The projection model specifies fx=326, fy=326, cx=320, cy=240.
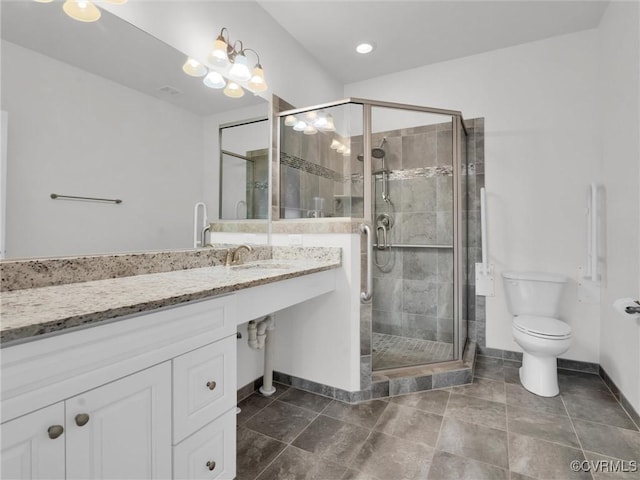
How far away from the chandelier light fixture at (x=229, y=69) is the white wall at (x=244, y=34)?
2.2 inches

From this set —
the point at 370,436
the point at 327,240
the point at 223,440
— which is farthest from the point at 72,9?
the point at 370,436

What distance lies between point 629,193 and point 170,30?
8.98ft

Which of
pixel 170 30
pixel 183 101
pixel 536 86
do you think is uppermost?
pixel 536 86

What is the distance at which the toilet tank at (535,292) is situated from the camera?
2.40 meters

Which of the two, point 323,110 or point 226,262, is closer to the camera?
point 226,262

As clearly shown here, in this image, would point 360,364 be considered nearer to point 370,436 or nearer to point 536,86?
point 370,436

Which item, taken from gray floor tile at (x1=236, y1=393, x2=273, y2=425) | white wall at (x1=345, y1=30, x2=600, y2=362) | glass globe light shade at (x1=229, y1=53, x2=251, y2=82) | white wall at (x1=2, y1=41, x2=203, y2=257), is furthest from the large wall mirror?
white wall at (x1=345, y1=30, x2=600, y2=362)

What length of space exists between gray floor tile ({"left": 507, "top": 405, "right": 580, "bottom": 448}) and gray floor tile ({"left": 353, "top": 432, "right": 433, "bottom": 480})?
0.58 m

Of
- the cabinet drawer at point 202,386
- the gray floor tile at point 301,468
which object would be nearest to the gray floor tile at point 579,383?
the gray floor tile at point 301,468

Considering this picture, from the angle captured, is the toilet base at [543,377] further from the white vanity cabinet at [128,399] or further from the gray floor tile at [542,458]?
the white vanity cabinet at [128,399]

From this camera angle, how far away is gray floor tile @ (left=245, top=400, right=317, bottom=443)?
1754 millimetres

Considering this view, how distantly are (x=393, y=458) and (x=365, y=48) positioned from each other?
2.94 m

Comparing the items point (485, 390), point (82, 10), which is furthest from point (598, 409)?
point (82, 10)

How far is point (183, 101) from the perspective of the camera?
1.70 metres
